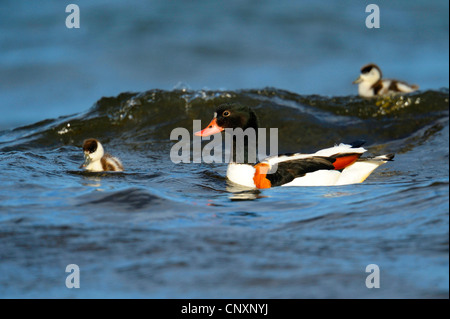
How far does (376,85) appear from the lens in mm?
11031

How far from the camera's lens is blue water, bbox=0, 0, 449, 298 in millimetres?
3977

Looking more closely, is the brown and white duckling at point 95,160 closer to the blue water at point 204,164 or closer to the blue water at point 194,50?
the blue water at point 204,164

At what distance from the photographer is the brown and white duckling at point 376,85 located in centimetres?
1078

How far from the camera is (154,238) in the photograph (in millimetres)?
4574

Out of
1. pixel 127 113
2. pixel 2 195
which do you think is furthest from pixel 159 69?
pixel 2 195

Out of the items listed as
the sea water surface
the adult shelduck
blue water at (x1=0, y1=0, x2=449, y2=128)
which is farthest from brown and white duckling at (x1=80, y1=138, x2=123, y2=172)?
blue water at (x1=0, y1=0, x2=449, y2=128)

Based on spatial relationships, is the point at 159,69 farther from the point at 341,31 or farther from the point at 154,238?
the point at 154,238

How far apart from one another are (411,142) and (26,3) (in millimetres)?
10525

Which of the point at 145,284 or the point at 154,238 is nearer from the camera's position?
the point at 145,284

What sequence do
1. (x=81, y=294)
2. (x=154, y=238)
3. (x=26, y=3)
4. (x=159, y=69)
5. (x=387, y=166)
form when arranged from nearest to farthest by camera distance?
1. (x=81, y=294)
2. (x=154, y=238)
3. (x=387, y=166)
4. (x=159, y=69)
5. (x=26, y=3)

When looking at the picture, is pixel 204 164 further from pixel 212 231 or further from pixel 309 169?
pixel 212 231

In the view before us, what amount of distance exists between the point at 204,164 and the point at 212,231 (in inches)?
132

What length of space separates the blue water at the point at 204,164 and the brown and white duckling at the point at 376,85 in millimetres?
320

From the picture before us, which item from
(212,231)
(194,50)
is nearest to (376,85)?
(194,50)
